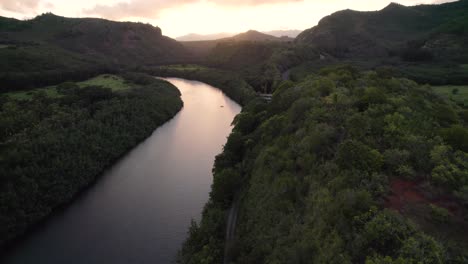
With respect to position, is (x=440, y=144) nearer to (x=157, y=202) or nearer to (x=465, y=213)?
(x=465, y=213)

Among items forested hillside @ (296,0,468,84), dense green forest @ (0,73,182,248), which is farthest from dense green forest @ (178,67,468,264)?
forested hillside @ (296,0,468,84)

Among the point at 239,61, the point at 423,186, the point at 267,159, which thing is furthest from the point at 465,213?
the point at 239,61

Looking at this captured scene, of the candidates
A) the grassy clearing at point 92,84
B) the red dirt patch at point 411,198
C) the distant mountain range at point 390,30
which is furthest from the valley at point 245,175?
the distant mountain range at point 390,30

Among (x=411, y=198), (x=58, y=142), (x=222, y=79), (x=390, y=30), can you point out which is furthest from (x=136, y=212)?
(x=390, y=30)

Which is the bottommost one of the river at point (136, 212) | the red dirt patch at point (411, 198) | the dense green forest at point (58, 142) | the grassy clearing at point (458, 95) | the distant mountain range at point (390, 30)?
the river at point (136, 212)

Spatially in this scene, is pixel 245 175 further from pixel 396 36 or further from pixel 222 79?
pixel 396 36

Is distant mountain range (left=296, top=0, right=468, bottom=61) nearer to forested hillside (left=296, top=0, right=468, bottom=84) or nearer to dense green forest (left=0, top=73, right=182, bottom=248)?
forested hillside (left=296, top=0, right=468, bottom=84)

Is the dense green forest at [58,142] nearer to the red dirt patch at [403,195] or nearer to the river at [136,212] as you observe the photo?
the river at [136,212]
